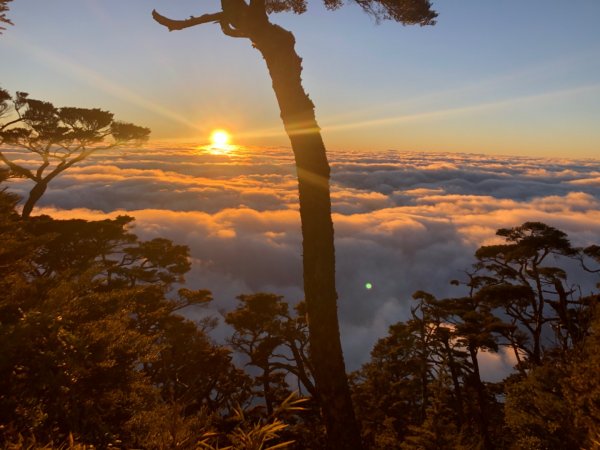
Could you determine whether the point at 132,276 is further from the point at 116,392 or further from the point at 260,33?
the point at 260,33

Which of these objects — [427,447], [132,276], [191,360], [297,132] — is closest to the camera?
[297,132]

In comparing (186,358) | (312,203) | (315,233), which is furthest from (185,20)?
(186,358)

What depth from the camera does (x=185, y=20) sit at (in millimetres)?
4305

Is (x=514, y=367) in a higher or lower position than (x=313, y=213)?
lower

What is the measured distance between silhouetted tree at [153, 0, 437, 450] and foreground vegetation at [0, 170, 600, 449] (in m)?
0.79

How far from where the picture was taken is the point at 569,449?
7.24m

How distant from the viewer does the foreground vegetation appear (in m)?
3.05

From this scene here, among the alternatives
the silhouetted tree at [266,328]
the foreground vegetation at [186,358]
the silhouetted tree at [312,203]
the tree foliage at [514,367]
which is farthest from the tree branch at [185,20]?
the silhouetted tree at [266,328]

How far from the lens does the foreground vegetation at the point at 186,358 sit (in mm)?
3053

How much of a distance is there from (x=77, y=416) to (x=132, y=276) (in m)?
14.5

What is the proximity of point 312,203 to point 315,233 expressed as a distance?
0.34m

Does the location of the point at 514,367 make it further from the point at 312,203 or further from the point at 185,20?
the point at 185,20

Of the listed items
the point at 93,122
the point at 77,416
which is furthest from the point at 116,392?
the point at 93,122

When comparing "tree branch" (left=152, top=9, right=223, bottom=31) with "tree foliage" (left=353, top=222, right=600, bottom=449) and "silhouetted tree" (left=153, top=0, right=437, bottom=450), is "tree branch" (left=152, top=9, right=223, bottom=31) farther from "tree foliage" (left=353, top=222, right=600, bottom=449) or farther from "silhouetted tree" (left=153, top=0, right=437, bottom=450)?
"tree foliage" (left=353, top=222, right=600, bottom=449)
